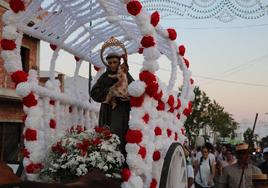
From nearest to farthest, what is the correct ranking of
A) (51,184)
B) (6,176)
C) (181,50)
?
(51,184) < (6,176) < (181,50)

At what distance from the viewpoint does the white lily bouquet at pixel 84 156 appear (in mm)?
3900

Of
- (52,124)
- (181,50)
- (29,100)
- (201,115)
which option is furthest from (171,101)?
(201,115)

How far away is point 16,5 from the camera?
13.0 ft

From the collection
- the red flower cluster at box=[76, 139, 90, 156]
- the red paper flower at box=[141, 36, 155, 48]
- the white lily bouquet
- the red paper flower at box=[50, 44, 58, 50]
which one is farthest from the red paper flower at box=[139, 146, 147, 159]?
the red paper flower at box=[50, 44, 58, 50]

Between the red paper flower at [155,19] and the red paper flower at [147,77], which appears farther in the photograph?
the red paper flower at [155,19]

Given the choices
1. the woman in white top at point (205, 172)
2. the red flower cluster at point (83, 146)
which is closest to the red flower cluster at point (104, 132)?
the red flower cluster at point (83, 146)

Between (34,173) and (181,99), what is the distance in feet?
7.07

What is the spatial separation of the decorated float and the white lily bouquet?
0.15 metres

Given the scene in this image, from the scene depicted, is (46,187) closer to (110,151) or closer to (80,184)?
(80,184)

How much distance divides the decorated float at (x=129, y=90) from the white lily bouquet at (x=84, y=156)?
0.15 meters

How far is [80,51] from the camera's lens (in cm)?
575

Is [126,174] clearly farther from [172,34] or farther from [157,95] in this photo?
[172,34]

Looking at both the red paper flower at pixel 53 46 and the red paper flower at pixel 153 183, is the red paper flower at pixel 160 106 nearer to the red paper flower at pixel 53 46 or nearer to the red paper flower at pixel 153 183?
the red paper flower at pixel 153 183

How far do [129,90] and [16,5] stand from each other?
1443mm
